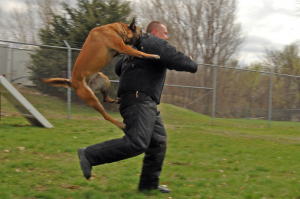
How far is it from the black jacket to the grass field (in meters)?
1.20

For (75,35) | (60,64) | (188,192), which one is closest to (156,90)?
(188,192)

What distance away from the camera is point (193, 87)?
10.7 m

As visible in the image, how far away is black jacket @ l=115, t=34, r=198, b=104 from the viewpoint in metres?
2.87

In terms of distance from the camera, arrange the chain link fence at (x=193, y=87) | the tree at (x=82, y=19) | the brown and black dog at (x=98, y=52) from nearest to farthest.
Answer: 1. the brown and black dog at (x=98, y=52)
2. the chain link fence at (x=193, y=87)
3. the tree at (x=82, y=19)

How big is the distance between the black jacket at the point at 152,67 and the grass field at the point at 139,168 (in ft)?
3.93

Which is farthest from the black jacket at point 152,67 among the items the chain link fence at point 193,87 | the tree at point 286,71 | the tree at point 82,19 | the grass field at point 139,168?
the tree at point 286,71

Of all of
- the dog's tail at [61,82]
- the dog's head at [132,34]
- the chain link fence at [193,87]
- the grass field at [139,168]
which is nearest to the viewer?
the dog's head at [132,34]

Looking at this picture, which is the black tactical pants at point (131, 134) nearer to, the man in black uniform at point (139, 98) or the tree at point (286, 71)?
the man in black uniform at point (139, 98)

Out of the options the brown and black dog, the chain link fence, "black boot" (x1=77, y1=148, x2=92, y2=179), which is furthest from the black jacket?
the chain link fence

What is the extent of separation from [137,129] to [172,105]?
8100mm

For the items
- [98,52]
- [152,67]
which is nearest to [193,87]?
[152,67]

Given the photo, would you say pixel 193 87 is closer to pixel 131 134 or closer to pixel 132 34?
pixel 132 34

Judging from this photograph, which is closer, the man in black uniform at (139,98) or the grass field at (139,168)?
the man in black uniform at (139,98)

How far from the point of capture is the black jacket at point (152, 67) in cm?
287
